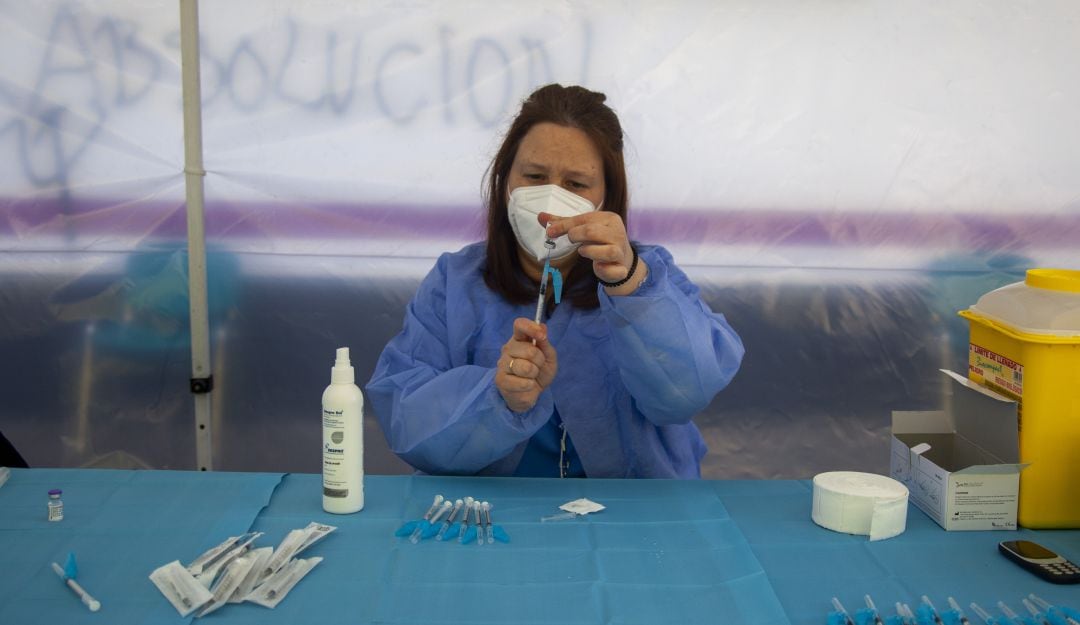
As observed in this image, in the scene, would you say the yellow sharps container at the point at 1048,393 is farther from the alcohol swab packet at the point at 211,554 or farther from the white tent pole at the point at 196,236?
the white tent pole at the point at 196,236

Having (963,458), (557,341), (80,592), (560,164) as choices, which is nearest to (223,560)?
(80,592)

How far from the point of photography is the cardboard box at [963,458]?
56.5 inches

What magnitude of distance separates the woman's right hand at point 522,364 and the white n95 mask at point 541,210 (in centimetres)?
→ 23

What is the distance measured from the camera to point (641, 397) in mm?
1779

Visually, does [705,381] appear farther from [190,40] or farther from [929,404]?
[190,40]

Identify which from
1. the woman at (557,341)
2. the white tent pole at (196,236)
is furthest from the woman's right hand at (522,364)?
the white tent pole at (196,236)

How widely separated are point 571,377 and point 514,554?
64 cm

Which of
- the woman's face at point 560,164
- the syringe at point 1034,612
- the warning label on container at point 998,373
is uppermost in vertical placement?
the woman's face at point 560,164

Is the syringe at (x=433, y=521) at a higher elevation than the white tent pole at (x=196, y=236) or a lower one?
lower

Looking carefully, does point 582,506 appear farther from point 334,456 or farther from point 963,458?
point 963,458

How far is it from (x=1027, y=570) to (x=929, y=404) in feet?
5.30

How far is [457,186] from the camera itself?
2.72 meters

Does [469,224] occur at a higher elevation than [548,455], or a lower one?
higher

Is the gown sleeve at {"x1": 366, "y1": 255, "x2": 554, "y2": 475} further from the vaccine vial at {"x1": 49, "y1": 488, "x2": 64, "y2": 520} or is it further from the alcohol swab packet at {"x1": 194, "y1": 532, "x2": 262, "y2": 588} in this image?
the vaccine vial at {"x1": 49, "y1": 488, "x2": 64, "y2": 520}
